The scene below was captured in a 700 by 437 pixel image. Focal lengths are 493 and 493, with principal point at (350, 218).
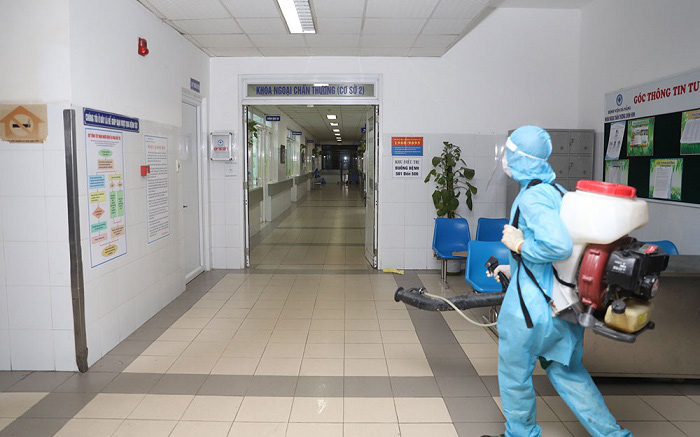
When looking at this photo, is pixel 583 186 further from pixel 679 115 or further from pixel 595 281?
pixel 679 115

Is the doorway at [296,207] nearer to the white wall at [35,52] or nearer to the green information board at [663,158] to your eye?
the green information board at [663,158]

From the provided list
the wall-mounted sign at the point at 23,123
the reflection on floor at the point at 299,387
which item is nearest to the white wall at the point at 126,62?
the wall-mounted sign at the point at 23,123

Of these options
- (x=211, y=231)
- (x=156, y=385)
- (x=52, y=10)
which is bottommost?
(x=156, y=385)

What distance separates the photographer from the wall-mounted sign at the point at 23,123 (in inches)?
127

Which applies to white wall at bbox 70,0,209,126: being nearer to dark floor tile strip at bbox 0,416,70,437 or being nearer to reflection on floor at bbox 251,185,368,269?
dark floor tile strip at bbox 0,416,70,437

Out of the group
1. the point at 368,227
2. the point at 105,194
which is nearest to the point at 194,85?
the point at 105,194

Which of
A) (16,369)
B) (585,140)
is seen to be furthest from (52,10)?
(585,140)

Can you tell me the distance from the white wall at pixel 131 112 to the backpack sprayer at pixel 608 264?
3059 mm

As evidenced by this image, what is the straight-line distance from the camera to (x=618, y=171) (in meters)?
5.16

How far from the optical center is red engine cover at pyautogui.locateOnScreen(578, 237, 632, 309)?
195cm

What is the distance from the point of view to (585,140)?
5.72 meters

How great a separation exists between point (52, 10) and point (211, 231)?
3767 mm

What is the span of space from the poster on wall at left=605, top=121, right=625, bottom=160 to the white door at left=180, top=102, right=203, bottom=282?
480cm

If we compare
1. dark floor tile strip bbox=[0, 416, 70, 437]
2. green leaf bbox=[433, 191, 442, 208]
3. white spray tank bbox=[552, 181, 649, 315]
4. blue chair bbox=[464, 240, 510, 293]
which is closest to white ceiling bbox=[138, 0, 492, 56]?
green leaf bbox=[433, 191, 442, 208]
